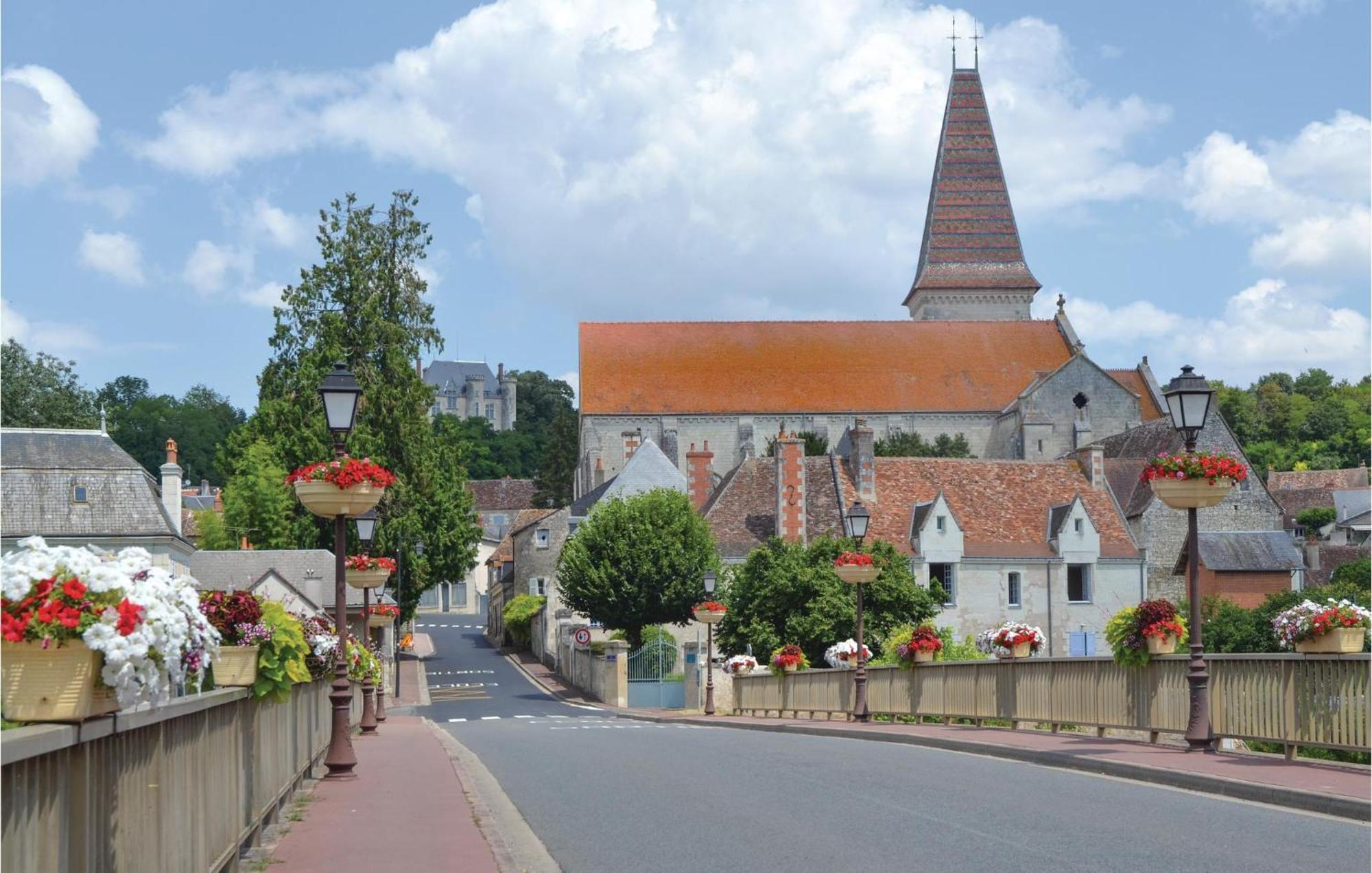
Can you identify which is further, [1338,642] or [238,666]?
[1338,642]

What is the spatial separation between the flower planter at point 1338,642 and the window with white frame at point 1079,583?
1882 inches

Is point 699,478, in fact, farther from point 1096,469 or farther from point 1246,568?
point 1246,568

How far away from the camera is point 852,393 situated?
332 feet

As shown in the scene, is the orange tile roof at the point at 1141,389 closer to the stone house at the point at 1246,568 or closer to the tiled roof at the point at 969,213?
the tiled roof at the point at 969,213

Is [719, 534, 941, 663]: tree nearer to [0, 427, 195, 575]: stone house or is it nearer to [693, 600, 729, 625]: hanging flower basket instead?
[693, 600, 729, 625]: hanging flower basket

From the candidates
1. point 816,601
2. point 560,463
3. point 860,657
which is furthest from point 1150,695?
point 560,463

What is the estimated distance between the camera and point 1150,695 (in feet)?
55.2

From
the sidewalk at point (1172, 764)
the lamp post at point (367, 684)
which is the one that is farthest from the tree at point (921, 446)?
the sidewalk at point (1172, 764)

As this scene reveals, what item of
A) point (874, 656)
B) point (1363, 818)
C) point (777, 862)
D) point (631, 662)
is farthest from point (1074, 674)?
point (631, 662)

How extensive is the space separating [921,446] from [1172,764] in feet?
262

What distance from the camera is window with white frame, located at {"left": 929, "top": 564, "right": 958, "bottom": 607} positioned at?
58.5 metres

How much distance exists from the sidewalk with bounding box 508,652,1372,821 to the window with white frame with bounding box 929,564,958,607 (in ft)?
115

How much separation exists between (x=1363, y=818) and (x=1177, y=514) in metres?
57.0

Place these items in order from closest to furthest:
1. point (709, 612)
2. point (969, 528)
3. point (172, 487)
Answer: point (709, 612), point (969, 528), point (172, 487)
